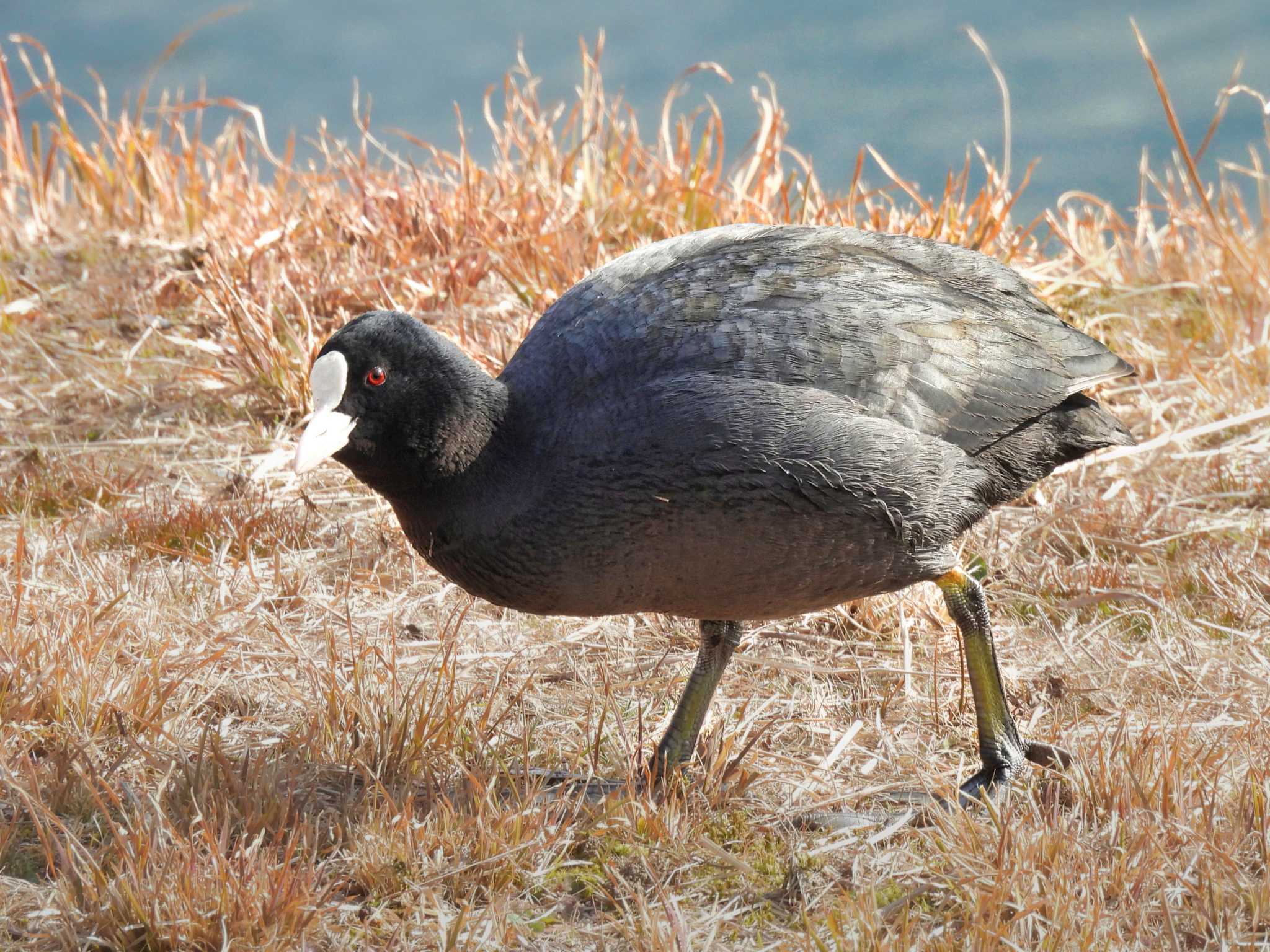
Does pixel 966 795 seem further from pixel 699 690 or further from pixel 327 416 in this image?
pixel 327 416

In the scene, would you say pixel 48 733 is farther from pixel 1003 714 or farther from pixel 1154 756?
pixel 1154 756

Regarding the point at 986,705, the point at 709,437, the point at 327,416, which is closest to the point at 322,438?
the point at 327,416

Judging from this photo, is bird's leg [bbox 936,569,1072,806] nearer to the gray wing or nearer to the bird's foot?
the bird's foot

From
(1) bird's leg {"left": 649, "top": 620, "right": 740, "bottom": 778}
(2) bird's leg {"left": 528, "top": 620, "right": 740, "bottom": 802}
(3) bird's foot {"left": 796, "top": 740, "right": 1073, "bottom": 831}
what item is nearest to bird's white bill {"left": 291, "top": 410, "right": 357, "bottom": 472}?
(2) bird's leg {"left": 528, "top": 620, "right": 740, "bottom": 802}

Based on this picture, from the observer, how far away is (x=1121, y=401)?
4777 mm

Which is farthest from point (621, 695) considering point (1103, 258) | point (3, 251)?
point (3, 251)

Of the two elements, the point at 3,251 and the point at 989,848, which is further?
the point at 3,251

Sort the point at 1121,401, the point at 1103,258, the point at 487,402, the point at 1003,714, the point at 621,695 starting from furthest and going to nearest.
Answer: the point at 1103,258 < the point at 1121,401 < the point at 621,695 < the point at 1003,714 < the point at 487,402

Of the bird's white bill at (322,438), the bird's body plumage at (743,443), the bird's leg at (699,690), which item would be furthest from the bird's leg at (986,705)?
the bird's white bill at (322,438)

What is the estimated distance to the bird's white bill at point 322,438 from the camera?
8.25 ft

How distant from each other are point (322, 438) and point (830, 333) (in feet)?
3.41

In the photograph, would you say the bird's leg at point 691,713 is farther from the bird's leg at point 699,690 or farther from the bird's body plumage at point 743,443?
the bird's body plumage at point 743,443

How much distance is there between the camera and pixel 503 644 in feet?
11.5

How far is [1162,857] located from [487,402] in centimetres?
154
